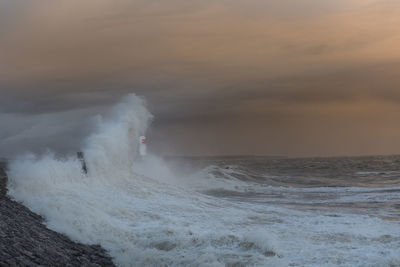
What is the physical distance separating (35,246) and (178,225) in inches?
128

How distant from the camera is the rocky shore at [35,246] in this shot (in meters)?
5.44

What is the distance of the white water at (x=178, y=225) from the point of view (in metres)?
6.74

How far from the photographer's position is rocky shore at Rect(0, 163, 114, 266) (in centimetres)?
544

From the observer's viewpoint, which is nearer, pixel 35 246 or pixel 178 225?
pixel 35 246

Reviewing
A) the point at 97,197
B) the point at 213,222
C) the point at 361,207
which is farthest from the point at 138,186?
the point at 361,207

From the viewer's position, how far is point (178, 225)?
857cm

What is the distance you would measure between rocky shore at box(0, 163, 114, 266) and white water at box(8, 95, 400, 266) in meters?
0.31

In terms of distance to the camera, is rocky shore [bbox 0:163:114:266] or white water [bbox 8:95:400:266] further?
white water [bbox 8:95:400:266]

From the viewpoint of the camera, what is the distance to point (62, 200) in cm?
873

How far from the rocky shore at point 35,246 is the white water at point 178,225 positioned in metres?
0.31

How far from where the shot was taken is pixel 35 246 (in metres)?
5.94

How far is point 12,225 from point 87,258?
4.48ft

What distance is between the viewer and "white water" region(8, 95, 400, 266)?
6738 millimetres

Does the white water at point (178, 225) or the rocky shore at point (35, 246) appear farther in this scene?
the white water at point (178, 225)
